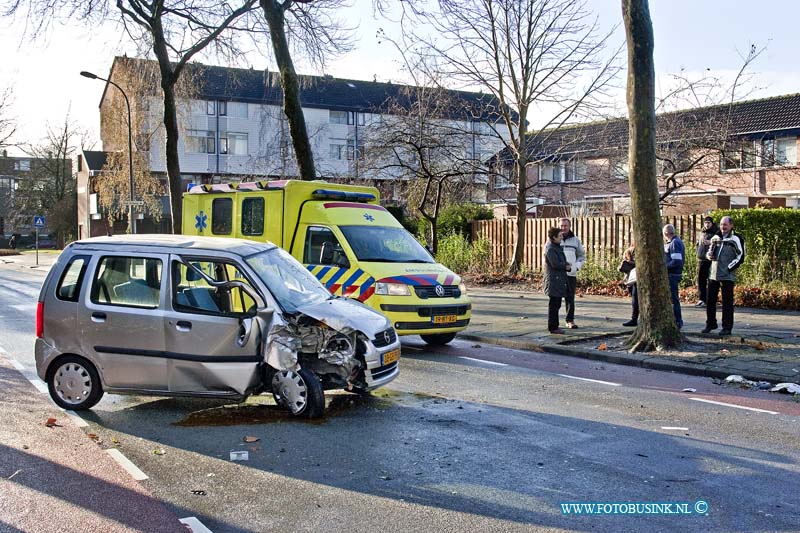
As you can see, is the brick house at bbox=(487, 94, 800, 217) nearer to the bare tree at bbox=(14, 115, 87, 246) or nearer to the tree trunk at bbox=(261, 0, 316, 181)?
the tree trunk at bbox=(261, 0, 316, 181)

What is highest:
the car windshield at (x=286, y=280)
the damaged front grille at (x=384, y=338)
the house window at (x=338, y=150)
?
the house window at (x=338, y=150)

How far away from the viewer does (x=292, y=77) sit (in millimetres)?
18484

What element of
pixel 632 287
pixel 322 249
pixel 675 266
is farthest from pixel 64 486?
pixel 632 287

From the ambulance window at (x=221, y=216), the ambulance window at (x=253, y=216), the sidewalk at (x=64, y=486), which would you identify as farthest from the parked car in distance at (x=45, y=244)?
the sidewalk at (x=64, y=486)

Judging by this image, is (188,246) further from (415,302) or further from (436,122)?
(436,122)

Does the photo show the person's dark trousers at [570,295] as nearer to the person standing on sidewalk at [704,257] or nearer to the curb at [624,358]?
the curb at [624,358]

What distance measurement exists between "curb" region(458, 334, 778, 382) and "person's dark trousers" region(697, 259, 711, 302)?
4.01 metres

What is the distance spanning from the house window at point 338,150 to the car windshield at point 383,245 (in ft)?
→ 169

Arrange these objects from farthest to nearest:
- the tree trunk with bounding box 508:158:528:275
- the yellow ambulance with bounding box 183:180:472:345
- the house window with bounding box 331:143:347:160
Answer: the house window with bounding box 331:143:347:160
the tree trunk with bounding box 508:158:528:275
the yellow ambulance with bounding box 183:180:472:345

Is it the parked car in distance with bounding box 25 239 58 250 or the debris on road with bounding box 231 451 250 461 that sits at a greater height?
the parked car in distance with bounding box 25 239 58 250

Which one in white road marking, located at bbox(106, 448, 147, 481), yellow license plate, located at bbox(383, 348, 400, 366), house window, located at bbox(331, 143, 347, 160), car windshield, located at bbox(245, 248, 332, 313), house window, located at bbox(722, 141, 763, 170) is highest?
house window, located at bbox(331, 143, 347, 160)

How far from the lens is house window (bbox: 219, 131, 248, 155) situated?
60.2m

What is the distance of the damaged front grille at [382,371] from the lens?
7320 millimetres

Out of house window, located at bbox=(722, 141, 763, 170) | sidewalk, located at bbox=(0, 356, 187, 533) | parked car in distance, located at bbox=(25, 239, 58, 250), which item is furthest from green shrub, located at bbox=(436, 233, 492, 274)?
parked car in distance, located at bbox=(25, 239, 58, 250)
